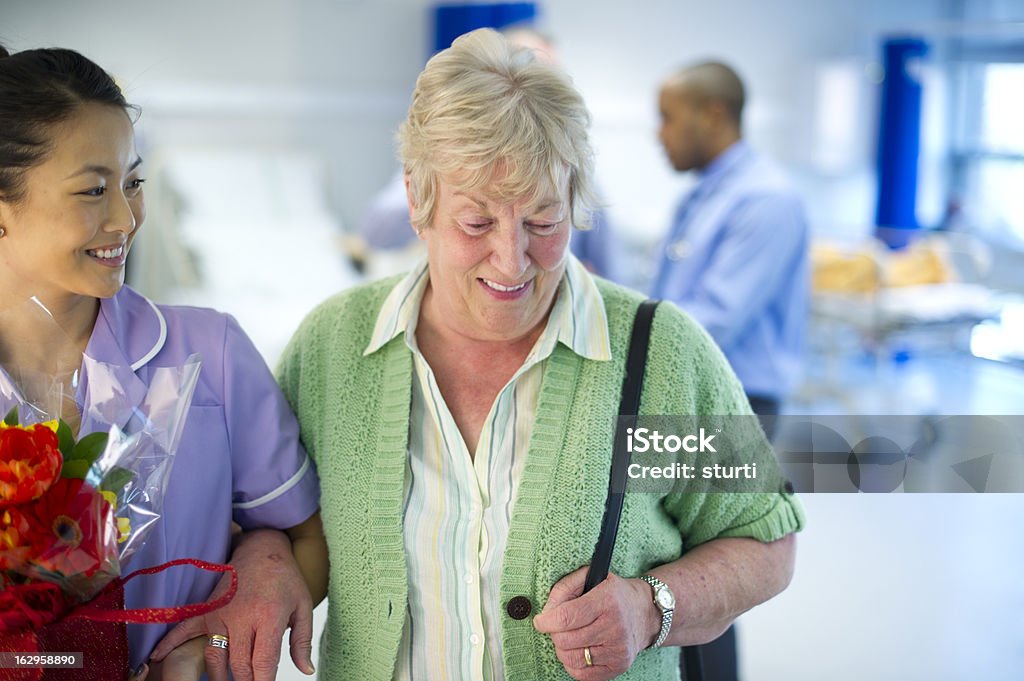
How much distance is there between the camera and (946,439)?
526cm

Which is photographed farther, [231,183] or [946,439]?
[231,183]

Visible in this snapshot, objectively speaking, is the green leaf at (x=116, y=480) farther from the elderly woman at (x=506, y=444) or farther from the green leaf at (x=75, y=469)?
the elderly woman at (x=506, y=444)

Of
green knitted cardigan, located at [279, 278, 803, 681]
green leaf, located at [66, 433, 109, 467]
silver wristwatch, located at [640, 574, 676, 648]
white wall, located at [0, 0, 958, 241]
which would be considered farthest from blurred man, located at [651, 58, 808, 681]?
white wall, located at [0, 0, 958, 241]

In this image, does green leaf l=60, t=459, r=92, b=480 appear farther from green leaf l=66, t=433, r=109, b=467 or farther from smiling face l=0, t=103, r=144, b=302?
smiling face l=0, t=103, r=144, b=302

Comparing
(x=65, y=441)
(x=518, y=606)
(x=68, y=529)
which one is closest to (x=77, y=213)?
(x=65, y=441)

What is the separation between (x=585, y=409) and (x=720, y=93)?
2.01 m

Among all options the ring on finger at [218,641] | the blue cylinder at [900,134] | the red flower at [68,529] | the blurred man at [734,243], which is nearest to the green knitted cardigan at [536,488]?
the ring on finger at [218,641]

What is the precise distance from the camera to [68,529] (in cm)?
108

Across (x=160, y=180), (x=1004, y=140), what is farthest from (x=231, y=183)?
(x=1004, y=140)

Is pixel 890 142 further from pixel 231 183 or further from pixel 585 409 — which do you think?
pixel 585 409

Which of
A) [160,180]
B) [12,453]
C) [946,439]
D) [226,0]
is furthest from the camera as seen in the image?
[226,0]

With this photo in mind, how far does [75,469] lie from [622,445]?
702mm

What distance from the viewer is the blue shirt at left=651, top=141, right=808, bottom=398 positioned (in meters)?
2.96

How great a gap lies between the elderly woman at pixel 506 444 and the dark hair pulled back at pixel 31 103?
44 centimetres
